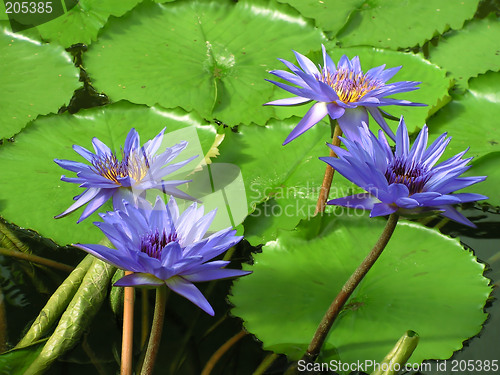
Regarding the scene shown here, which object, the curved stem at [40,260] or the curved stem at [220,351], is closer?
the curved stem at [220,351]

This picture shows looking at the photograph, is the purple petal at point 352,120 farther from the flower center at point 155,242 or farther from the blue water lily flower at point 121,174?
the flower center at point 155,242

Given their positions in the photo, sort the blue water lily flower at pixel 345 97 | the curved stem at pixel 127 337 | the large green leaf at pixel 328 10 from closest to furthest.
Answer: the curved stem at pixel 127 337
the blue water lily flower at pixel 345 97
the large green leaf at pixel 328 10

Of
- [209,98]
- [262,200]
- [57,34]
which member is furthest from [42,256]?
[57,34]

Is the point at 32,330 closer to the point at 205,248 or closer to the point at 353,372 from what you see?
the point at 205,248

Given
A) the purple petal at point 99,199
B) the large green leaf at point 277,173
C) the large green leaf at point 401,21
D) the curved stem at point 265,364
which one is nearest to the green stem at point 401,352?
the curved stem at point 265,364

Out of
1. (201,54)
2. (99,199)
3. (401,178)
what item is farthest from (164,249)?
(201,54)

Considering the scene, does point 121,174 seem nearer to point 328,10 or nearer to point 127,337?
point 127,337

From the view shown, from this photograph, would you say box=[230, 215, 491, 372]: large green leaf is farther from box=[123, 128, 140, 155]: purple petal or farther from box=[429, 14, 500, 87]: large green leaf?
box=[429, 14, 500, 87]: large green leaf

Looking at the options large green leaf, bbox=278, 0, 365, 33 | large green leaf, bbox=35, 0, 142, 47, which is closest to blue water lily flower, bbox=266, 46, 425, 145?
large green leaf, bbox=278, 0, 365, 33
